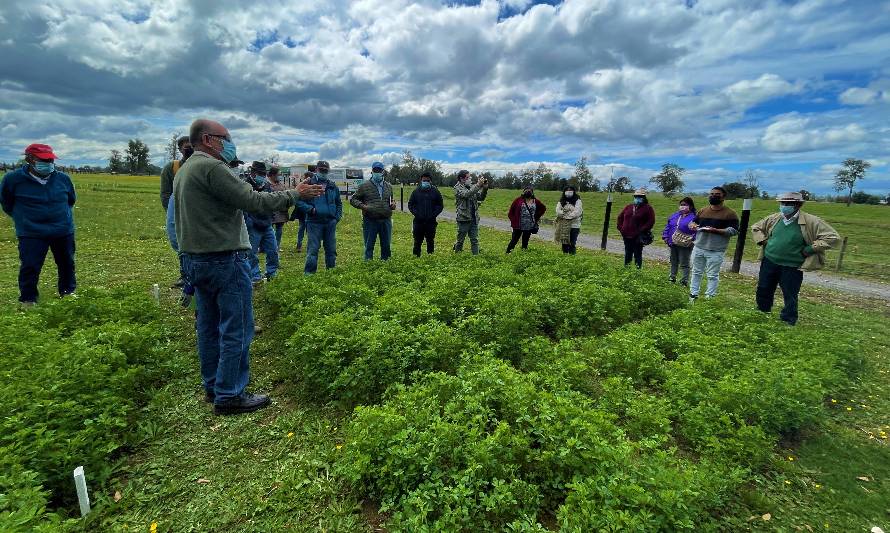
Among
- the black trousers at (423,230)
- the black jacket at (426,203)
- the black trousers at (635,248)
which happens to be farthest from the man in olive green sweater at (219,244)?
the black trousers at (635,248)

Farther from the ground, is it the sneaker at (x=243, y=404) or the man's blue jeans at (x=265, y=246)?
the man's blue jeans at (x=265, y=246)

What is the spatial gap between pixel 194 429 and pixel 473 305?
386 cm

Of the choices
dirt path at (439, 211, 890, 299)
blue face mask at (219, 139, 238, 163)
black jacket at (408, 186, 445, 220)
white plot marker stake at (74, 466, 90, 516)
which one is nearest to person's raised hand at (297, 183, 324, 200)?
blue face mask at (219, 139, 238, 163)

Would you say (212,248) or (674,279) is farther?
(674,279)

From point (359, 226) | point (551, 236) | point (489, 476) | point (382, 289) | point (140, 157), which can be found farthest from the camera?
point (140, 157)

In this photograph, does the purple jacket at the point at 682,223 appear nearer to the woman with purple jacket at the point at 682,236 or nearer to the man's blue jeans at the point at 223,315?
the woman with purple jacket at the point at 682,236

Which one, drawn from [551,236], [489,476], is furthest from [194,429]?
[551,236]

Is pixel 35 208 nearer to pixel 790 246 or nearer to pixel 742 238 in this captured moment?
pixel 790 246

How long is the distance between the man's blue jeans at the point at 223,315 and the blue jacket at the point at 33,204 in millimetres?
4460

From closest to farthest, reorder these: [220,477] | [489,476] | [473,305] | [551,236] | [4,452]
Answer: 1. [4,452]
2. [489,476]
3. [220,477]
4. [473,305]
5. [551,236]

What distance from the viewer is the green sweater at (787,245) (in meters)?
6.54

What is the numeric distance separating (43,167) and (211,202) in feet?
16.4

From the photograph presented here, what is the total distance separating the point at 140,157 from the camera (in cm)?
9194

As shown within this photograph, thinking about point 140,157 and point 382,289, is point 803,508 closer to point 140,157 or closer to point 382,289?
point 382,289
